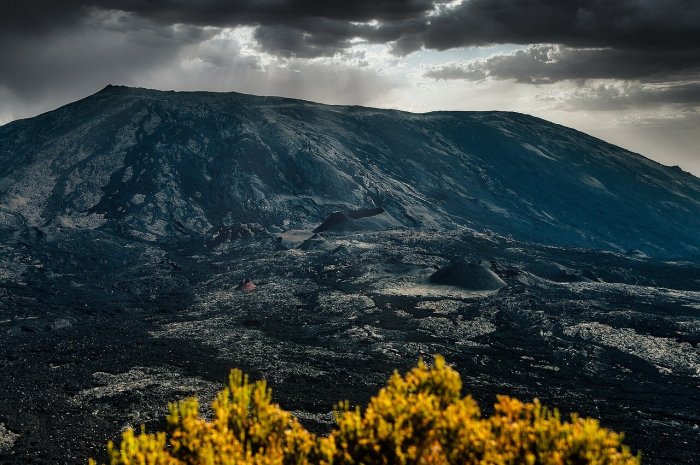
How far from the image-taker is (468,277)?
63562 millimetres

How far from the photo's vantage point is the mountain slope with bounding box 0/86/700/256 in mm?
102062

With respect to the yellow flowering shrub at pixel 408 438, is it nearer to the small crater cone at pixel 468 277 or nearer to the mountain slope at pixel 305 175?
the small crater cone at pixel 468 277

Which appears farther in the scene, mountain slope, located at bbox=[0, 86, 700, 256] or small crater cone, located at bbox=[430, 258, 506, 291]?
mountain slope, located at bbox=[0, 86, 700, 256]

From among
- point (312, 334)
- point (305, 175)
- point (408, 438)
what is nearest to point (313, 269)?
point (312, 334)

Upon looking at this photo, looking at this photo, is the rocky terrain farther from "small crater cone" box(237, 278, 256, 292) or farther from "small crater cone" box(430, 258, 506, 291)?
"small crater cone" box(237, 278, 256, 292)

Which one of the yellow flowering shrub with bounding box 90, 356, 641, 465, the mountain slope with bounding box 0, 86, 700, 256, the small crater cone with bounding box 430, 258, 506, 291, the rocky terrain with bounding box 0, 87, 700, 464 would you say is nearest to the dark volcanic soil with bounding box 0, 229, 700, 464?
the rocky terrain with bounding box 0, 87, 700, 464

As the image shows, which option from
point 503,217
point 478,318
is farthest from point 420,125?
point 478,318

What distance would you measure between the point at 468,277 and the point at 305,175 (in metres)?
62.7

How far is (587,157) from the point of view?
175 meters

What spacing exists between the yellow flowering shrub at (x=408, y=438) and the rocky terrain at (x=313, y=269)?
1925 cm

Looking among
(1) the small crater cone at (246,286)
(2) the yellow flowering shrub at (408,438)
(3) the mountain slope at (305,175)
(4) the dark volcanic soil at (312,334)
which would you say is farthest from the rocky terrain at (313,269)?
(2) the yellow flowering shrub at (408,438)

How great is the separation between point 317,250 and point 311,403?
45347mm

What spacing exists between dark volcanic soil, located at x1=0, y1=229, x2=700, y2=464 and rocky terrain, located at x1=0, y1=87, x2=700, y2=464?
0.24 metres

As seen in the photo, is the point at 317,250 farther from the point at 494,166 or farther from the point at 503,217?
the point at 494,166
